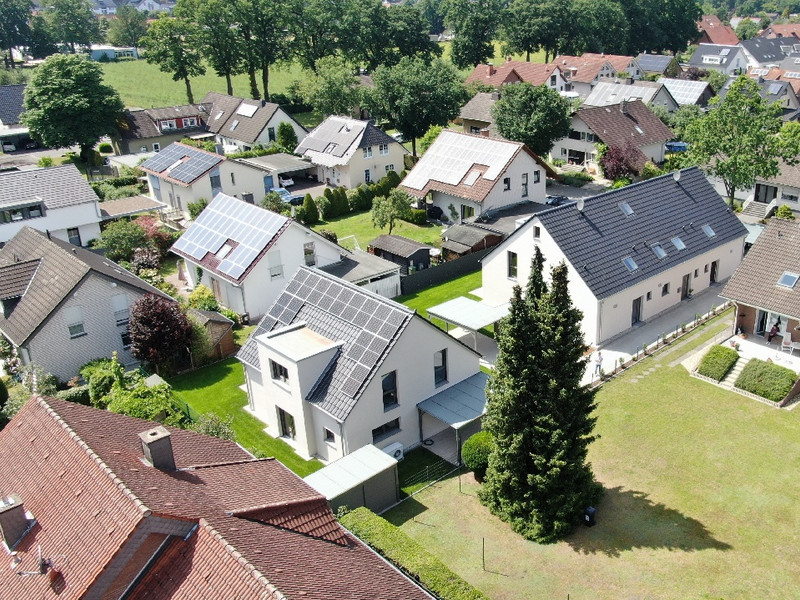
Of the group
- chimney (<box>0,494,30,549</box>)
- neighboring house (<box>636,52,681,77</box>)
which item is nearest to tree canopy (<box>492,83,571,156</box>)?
chimney (<box>0,494,30,549</box>)

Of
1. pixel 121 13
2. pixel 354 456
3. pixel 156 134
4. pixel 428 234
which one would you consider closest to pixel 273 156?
pixel 156 134

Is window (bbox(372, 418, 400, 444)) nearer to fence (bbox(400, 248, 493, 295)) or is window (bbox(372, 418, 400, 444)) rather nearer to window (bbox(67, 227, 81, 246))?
fence (bbox(400, 248, 493, 295))

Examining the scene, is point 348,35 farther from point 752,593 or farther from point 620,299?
point 752,593

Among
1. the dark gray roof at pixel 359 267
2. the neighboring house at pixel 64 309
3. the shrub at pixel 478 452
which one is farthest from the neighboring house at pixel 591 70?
the shrub at pixel 478 452

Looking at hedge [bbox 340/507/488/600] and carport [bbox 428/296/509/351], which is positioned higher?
hedge [bbox 340/507/488/600]

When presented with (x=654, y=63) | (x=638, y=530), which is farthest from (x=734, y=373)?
(x=654, y=63)
